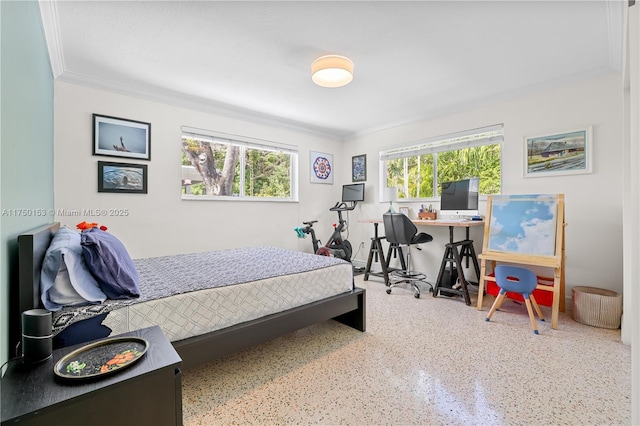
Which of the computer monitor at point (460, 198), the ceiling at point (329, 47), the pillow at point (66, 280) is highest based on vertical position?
the ceiling at point (329, 47)

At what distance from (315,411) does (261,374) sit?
0.50 m

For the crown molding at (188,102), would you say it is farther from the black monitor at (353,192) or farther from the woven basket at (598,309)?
the woven basket at (598,309)

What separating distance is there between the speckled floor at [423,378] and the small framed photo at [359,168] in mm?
2905

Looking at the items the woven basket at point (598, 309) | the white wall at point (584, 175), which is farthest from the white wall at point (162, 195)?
the woven basket at point (598, 309)

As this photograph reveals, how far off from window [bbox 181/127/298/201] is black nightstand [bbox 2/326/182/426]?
285 cm

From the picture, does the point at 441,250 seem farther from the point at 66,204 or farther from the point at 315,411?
the point at 66,204

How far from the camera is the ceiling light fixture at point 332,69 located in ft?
7.92

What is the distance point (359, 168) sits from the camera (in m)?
4.99

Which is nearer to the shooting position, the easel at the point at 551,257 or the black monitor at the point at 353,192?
the easel at the point at 551,257

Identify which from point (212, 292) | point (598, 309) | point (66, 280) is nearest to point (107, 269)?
point (66, 280)

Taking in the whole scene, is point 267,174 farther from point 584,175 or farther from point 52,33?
point 584,175

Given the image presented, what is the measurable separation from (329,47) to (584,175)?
2850 mm

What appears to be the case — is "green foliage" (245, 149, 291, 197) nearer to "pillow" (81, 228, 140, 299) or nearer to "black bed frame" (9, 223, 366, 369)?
"black bed frame" (9, 223, 366, 369)

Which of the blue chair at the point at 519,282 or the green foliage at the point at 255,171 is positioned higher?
the green foliage at the point at 255,171
